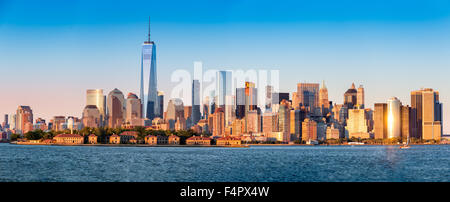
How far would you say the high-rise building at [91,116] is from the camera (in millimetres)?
168000

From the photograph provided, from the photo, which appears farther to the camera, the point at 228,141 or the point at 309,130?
the point at 309,130

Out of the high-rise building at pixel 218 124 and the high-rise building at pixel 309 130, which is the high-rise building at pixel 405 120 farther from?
the high-rise building at pixel 218 124

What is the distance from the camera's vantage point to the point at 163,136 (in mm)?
127438

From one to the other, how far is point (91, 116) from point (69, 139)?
43.0 metres

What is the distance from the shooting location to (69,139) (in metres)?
127

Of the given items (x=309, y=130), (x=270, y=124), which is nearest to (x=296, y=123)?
(x=309, y=130)

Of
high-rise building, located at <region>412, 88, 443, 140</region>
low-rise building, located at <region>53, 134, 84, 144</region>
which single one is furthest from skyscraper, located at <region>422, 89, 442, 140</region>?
low-rise building, located at <region>53, 134, 84, 144</region>

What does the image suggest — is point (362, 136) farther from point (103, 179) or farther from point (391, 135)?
point (103, 179)

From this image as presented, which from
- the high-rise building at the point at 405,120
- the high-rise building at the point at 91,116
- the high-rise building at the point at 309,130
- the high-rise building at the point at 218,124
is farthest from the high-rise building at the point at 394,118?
the high-rise building at the point at 91,116

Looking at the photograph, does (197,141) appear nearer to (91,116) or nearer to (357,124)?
(91,116)

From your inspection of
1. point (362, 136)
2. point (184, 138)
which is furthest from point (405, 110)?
point (184, 138)

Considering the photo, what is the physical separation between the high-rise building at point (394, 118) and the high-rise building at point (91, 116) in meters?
89.4

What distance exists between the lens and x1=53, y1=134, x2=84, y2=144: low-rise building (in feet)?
411
